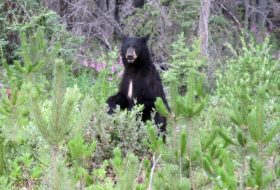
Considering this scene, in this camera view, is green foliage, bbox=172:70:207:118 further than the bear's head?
No

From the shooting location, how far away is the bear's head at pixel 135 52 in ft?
26.1

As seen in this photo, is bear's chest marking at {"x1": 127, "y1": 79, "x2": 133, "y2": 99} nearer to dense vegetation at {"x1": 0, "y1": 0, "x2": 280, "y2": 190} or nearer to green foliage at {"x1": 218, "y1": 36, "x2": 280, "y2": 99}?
dense vegetation at {"x1": 0, "y1": 0, "x2": 280, "y2": 190}

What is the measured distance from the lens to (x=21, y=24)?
12.9 metres

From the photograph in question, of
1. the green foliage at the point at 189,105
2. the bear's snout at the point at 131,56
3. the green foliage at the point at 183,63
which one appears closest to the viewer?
the green foliage at the point at 189,105

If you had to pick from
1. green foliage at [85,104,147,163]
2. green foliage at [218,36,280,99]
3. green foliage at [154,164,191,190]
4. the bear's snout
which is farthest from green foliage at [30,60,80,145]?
the bear's snout

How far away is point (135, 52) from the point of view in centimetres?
800

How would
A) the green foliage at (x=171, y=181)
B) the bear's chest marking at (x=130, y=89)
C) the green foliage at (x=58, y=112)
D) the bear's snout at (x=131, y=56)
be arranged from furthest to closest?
the bear's snout at (x=131, y=56) → the bear's chest marking at (x=130, y=89) → the green foliage at (x=171, y=181) → the green foliage at (x=58, y=112)

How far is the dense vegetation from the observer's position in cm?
277

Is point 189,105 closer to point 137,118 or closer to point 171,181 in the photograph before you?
point 171,181

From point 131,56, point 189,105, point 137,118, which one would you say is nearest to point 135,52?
point 131,56

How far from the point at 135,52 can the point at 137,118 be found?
145 centimetres

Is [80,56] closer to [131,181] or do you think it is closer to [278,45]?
[278,45]

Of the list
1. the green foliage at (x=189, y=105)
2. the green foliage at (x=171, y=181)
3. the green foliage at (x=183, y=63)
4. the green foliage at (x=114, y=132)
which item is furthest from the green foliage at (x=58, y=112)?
the green foliage at (x=183, y=63)

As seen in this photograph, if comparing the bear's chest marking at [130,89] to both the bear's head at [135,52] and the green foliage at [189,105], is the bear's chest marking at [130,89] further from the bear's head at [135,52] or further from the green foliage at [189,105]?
the green foliage at [189,105]
